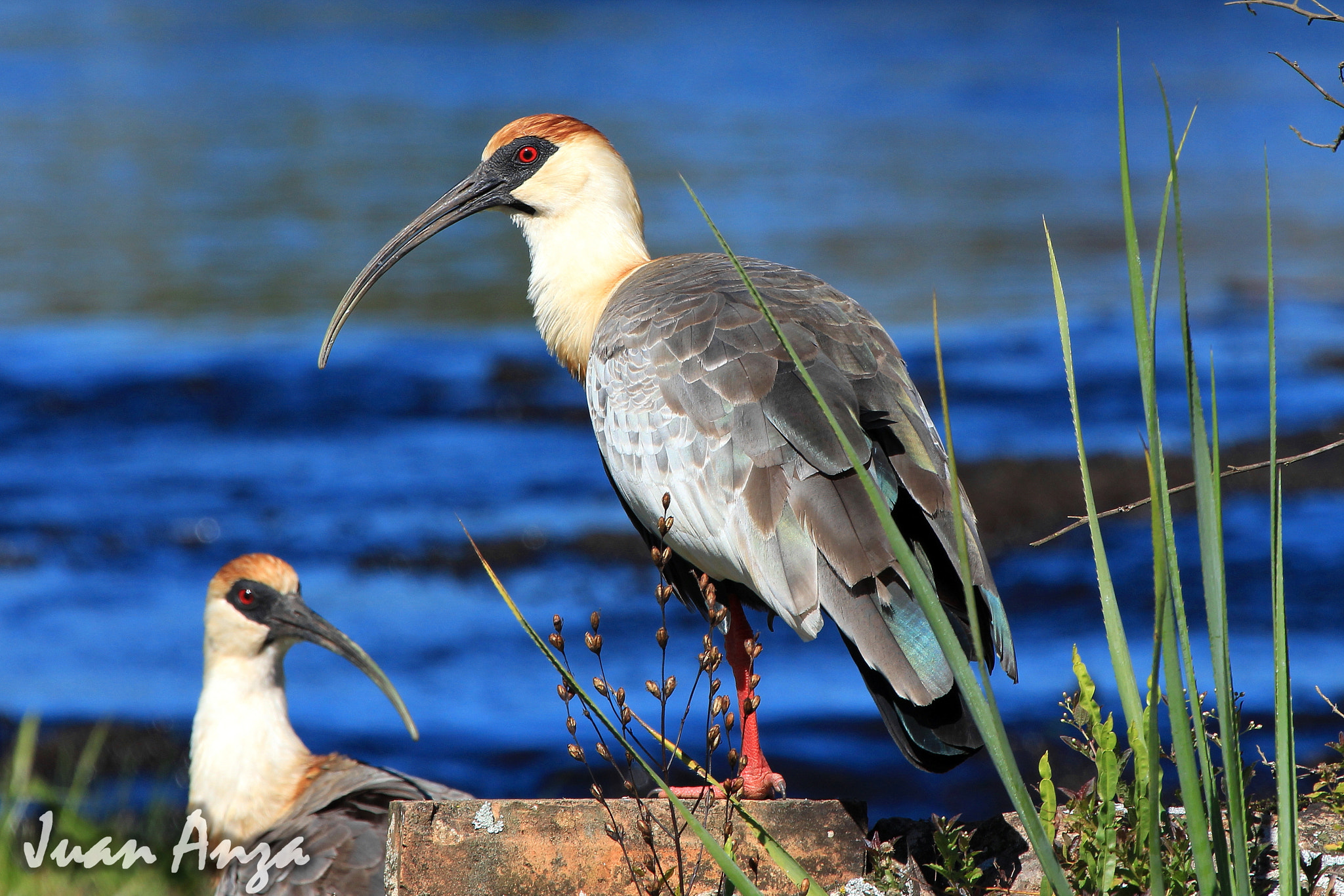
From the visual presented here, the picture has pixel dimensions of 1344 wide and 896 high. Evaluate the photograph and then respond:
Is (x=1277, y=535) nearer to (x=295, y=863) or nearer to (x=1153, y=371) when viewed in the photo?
(x=1153, y=371)

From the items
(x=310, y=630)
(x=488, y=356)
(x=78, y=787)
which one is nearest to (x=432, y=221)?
(x=310, y=630)

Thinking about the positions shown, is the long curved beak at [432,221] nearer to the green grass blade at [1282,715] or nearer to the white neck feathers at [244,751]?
the white neck feathers at [244,751]

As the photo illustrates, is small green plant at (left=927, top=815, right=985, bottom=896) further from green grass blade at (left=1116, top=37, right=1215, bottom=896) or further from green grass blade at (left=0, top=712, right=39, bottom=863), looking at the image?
green grass blade at (left=0, top=712, right=39, bottom=863)

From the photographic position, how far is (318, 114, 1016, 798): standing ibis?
2990 mm

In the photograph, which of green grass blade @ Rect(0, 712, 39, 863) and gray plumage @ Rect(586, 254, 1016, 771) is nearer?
gray plumage @ Rect(586, 254, 1016, 771)

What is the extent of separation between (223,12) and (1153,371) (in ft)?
177

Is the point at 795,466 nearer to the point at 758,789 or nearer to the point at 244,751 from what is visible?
the point at 758,789

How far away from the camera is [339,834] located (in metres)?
4.26

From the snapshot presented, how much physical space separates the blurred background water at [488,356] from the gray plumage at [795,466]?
12.1 feet

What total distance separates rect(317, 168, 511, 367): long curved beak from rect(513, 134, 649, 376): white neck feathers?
0.12 metres

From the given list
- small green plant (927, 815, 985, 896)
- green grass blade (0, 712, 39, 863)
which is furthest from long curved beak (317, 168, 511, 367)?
small green plant (927, 815, 985, 896)

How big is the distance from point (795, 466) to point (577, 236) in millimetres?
1675

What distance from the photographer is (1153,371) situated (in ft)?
7.30

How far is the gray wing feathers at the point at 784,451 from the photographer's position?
3062 millimetres
